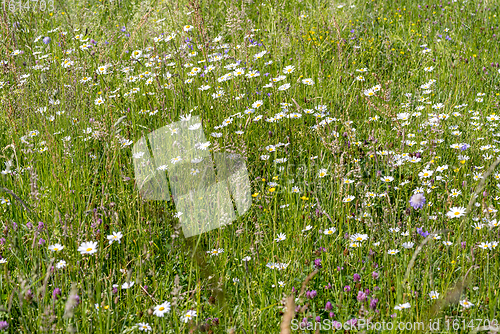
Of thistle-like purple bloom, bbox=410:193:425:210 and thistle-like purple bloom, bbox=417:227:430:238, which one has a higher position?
thistle-like purple bloom, bbox=410:193:425:210

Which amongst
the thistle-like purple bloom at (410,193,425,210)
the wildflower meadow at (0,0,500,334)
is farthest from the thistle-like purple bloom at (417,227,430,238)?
the thistle-like purple bloom at (410,193,425,210)

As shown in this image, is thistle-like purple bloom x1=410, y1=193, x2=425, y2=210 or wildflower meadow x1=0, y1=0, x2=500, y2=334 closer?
wildflower meadow x1=0, y1=0, x2=500, y2=334

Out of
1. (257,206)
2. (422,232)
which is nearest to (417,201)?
(422,232)

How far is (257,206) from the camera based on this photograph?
234 centimetres

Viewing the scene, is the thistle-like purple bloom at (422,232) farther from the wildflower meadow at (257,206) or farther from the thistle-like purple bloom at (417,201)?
the thistle-like purple bloom at (417,201)

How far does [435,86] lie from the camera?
3604 millimetres

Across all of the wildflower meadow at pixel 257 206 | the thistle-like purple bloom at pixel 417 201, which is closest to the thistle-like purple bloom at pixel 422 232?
the wildflower meadow at pixel 257 206

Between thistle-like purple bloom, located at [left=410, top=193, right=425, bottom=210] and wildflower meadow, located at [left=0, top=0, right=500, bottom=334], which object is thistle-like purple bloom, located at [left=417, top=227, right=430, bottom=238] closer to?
wildflower meadow, located at [left=0, top=0, right=500, bottom=334]

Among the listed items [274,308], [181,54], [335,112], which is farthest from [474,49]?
[274,308]

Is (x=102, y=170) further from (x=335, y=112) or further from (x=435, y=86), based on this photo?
(x=435, y=86)

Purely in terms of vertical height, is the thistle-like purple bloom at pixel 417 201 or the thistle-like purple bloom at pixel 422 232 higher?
the thistle-like purple bloom at pixel 417 201

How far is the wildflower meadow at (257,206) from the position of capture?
5.16 ft

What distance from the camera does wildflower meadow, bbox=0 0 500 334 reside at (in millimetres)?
1572

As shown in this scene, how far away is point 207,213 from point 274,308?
674 mm
